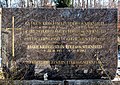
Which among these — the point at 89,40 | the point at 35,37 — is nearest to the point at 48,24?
the point at 35,37

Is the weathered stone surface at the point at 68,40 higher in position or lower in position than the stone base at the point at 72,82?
higher

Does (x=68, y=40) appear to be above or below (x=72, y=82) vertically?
above

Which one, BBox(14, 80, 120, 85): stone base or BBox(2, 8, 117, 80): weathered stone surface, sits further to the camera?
BBox(2, 8, 117, 80): weathered stone surface

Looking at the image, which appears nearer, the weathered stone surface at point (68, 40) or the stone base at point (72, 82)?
the stone base at point (72, 82)

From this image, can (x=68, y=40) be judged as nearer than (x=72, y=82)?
No

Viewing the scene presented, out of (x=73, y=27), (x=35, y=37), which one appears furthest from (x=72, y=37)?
(x=35, y=37)

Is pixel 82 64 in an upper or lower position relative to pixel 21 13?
lower

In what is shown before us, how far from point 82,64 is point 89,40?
57 centimetres

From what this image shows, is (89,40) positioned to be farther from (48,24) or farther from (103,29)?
(48,24)

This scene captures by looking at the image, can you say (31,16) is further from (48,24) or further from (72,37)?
(72,37)

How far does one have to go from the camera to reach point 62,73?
8812 millimetres

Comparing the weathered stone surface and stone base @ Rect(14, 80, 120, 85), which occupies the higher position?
the weathered stone surface

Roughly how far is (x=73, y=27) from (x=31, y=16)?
0.99m

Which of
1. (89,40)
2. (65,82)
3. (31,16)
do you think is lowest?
(65,82)
